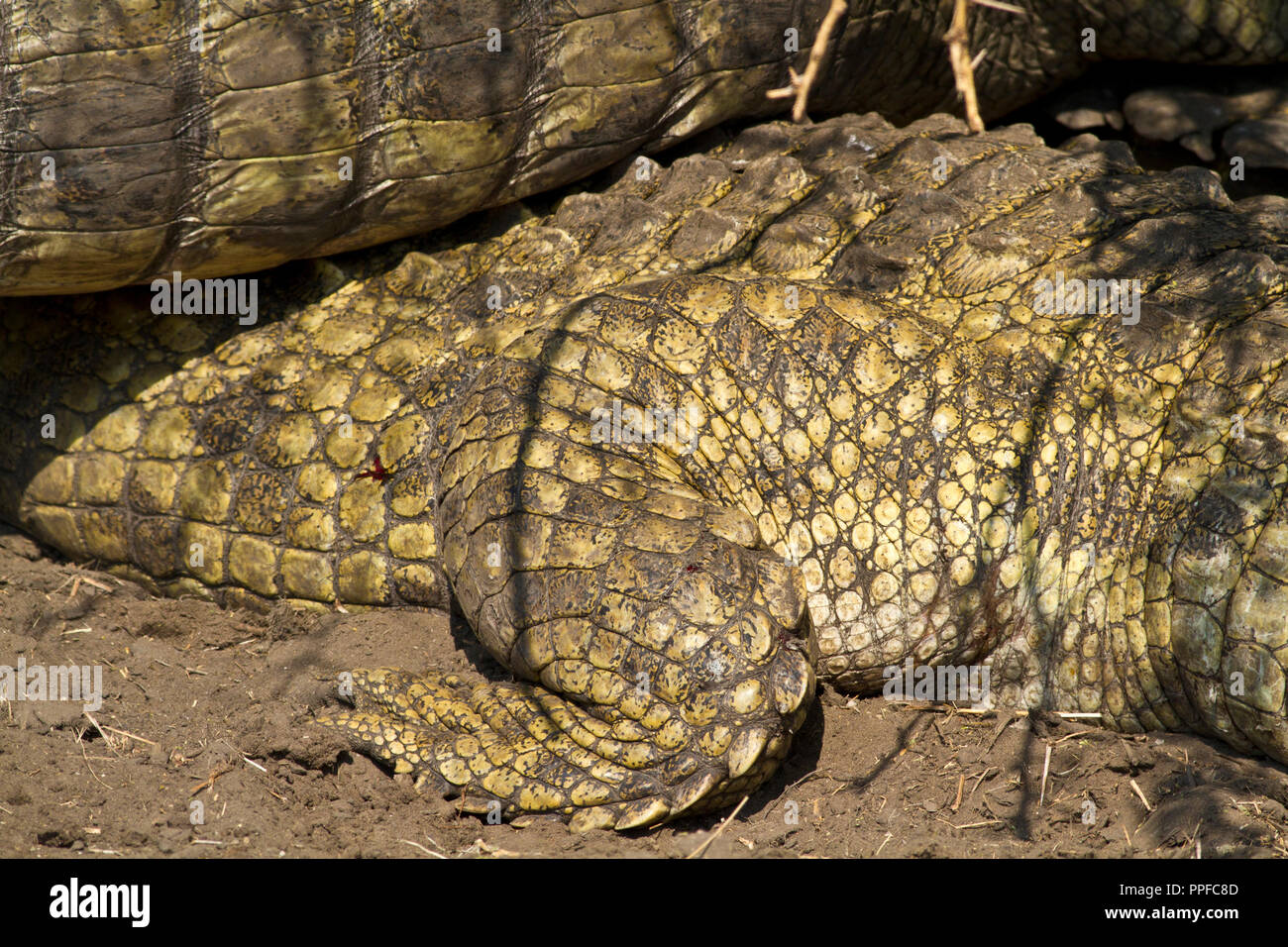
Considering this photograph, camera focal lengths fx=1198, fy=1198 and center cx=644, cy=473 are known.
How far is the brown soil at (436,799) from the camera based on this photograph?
2.76 metres

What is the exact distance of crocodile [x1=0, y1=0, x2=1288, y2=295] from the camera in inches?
121

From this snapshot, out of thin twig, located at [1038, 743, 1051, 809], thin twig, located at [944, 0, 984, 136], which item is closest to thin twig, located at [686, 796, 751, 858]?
thin twig, located at [1038, 743, 1051, 809]

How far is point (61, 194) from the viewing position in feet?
10.3

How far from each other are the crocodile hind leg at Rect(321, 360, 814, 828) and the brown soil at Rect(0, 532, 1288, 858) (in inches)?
4.1

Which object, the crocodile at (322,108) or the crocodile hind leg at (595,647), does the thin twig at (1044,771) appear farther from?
the crocodile at (322,108)

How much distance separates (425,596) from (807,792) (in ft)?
4.03

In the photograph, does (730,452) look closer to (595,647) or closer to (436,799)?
(595,647)

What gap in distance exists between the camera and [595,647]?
9.74ft

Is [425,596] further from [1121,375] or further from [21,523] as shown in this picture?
[1121,375]

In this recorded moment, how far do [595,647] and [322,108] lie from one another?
1.64 meters

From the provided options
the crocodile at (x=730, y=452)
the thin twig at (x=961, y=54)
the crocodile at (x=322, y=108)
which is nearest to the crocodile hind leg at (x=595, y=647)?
the crocodile at (x=730, y=452)

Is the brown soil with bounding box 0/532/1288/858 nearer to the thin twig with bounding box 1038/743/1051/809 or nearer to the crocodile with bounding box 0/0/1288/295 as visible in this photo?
the thin twig with bounding box 1038/743/1051/809

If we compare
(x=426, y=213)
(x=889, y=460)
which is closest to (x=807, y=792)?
(x=889, y=460)

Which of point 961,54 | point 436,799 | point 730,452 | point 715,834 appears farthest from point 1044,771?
point 961,54
